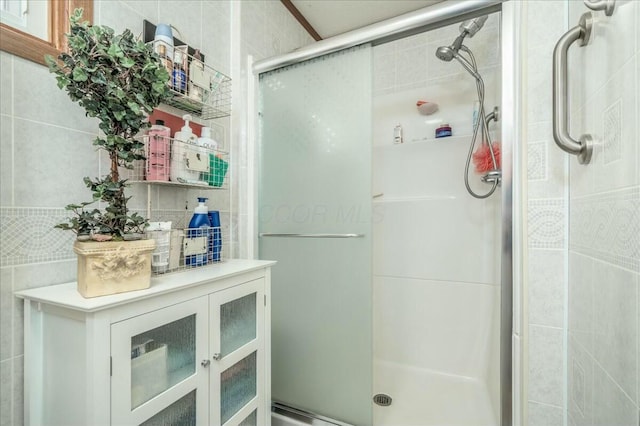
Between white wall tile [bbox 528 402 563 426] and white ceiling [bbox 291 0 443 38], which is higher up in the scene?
white ceiling [bbox 291 0 443 38]

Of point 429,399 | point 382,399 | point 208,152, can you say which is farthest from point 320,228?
point 429,399

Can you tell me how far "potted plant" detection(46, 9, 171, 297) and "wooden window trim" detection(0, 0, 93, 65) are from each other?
130mm

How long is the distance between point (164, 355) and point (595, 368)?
105cm

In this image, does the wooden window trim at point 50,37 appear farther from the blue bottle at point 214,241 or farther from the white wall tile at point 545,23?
the white wall tile at point 545,23

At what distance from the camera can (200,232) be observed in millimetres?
1076

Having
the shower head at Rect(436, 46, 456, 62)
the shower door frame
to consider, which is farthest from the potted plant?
the shower head at Rect(436, 46, 456, 62)

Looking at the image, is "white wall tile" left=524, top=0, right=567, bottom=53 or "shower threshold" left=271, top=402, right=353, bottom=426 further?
"shower threshold" left=271, top=402, right=353, bottom=426

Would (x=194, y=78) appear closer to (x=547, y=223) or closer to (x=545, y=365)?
(x=547, y=223)

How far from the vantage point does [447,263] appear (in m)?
1.83

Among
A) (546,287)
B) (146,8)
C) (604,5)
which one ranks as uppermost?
(146,8)

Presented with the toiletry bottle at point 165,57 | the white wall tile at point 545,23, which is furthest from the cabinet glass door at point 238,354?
the white wall tile at point 545,23

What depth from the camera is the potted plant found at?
2.21 ft

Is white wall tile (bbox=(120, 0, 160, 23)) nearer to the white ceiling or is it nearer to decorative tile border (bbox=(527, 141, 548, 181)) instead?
the white ceiling

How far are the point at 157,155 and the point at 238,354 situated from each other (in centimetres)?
69
